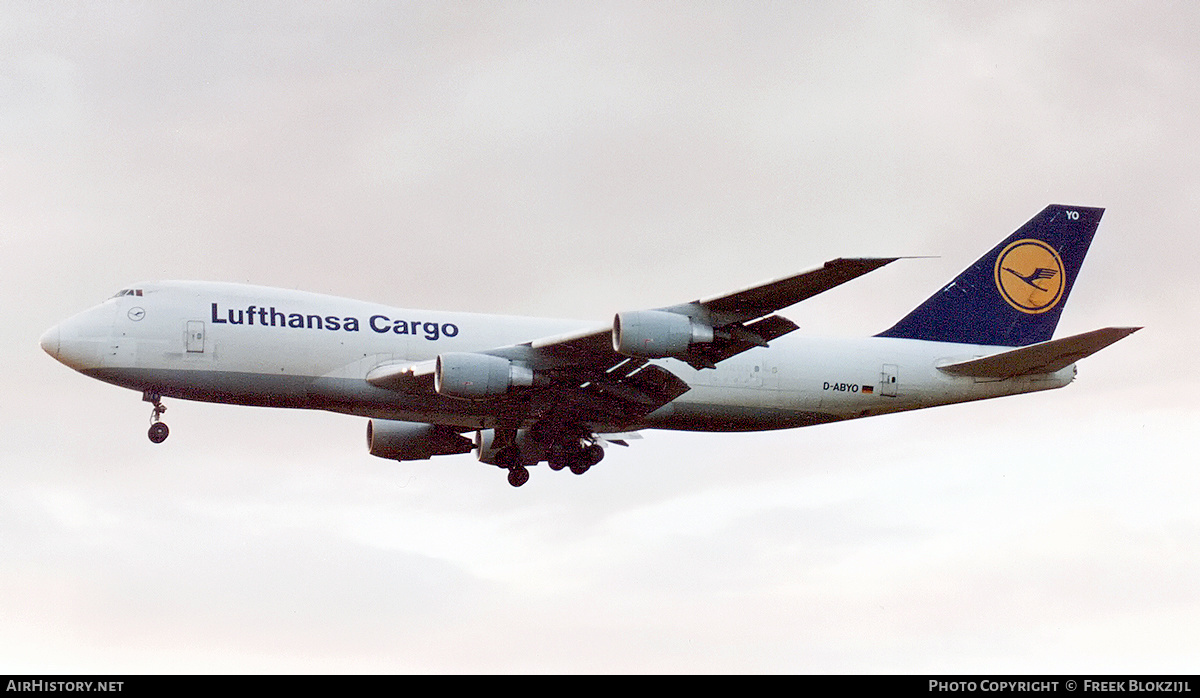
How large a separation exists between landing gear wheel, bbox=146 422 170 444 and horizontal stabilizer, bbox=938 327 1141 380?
21.6 metres

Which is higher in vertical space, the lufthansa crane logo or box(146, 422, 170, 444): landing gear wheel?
the lufthansa crane logo

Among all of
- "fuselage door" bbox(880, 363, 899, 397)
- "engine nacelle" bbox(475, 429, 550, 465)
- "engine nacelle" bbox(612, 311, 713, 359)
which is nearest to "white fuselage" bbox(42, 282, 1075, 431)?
"fuselage door" bbox(880, 363, 899, 397)

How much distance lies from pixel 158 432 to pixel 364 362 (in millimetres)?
5805

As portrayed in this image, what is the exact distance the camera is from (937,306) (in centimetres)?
4269

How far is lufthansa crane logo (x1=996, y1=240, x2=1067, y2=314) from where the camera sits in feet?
142

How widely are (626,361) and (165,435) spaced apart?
12409mm

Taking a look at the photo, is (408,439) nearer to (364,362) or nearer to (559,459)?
(559,459)

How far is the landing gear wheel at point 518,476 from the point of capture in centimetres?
4191

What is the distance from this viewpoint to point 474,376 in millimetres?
34969

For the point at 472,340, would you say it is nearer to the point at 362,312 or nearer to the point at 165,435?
the point at 362,312

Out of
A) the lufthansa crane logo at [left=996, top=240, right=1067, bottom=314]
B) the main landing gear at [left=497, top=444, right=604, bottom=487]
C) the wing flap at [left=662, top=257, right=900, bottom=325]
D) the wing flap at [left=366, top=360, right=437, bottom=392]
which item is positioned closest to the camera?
the wing flap at [left=662, top=257, right=900, bottom=325]

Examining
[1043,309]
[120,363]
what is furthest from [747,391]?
[120,363]

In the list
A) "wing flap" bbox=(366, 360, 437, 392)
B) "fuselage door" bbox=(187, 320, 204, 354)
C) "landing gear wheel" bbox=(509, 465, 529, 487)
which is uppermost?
"fuselage door" bbox=(187, 320, 204, 354)

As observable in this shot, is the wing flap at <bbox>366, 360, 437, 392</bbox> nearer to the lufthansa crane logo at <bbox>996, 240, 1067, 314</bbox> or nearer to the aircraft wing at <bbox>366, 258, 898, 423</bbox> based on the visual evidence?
the aircraft wing at <bbox>366, 258, 898, 423</bbox>
